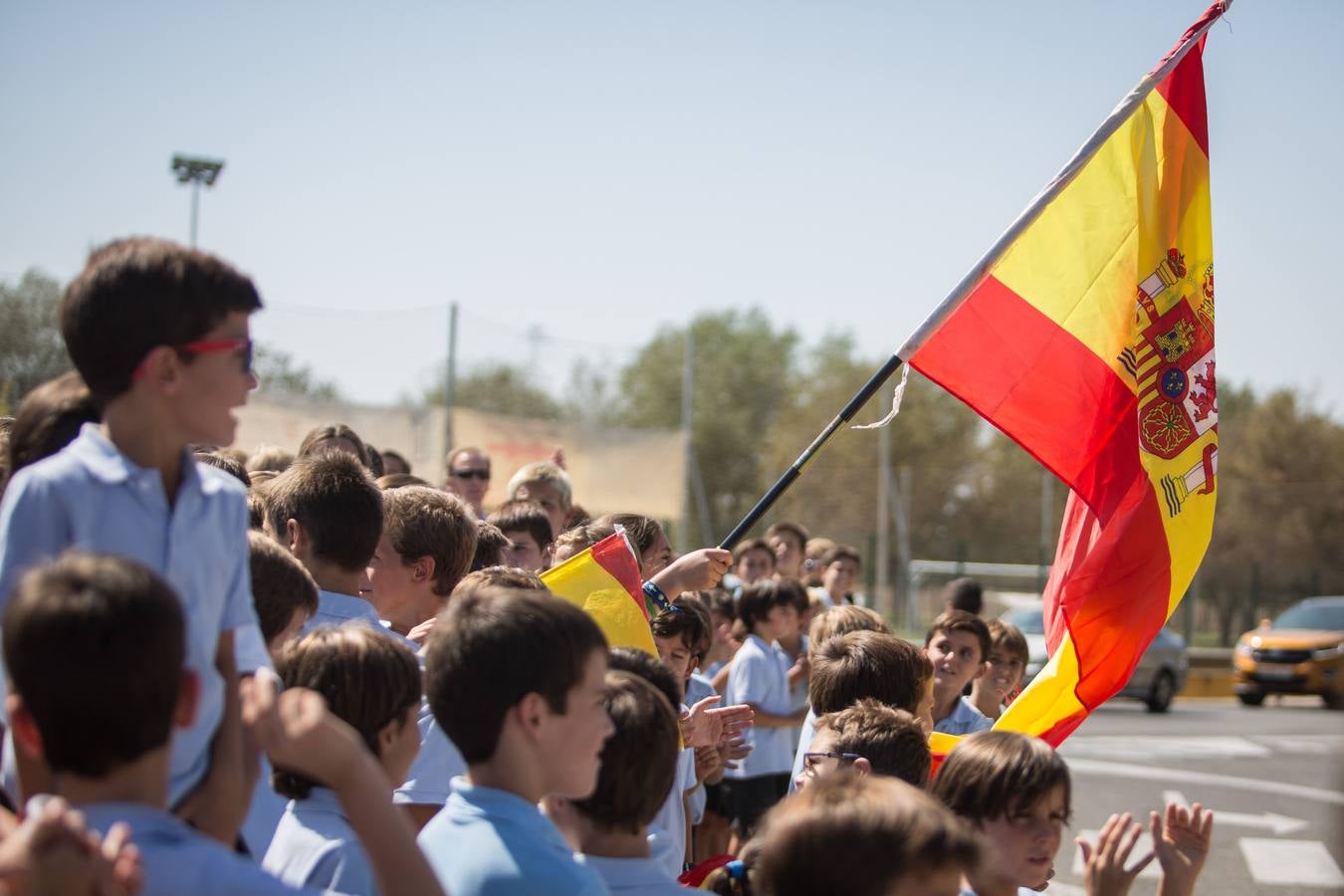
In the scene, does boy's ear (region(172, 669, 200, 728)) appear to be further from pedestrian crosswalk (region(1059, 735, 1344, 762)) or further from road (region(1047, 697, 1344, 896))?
pedestrian crosswalk (region(1059, 735, 1344, 762))

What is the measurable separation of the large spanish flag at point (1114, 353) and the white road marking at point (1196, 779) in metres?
7.70

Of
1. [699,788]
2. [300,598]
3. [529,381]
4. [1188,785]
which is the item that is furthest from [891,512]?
[300,598]

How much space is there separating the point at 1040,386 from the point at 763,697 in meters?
2.74

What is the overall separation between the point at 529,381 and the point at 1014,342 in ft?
42.9

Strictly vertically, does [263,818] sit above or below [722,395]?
below

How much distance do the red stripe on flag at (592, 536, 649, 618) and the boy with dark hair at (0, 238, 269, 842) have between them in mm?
2039

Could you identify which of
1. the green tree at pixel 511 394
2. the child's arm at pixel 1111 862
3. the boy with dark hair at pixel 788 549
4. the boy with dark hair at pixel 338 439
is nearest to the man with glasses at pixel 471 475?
the boy with dark hair at pixel 338 439

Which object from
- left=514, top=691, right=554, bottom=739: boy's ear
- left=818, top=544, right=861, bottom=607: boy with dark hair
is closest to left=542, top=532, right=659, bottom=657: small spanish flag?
left=514, top=691, right=554, bottom=739: boy's ear

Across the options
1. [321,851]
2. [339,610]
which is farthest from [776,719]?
[321,851]

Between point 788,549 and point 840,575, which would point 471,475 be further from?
point 840,575

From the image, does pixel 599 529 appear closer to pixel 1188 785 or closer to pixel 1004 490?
pixel 1188 785

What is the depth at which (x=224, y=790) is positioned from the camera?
6.88 feet

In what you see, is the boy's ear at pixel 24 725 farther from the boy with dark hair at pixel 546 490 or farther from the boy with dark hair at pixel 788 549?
the boy with dark hair at pixel 788 549

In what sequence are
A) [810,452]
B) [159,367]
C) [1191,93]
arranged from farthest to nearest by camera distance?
1. [1191,93]
2. [810,452]
3. [159,367]
